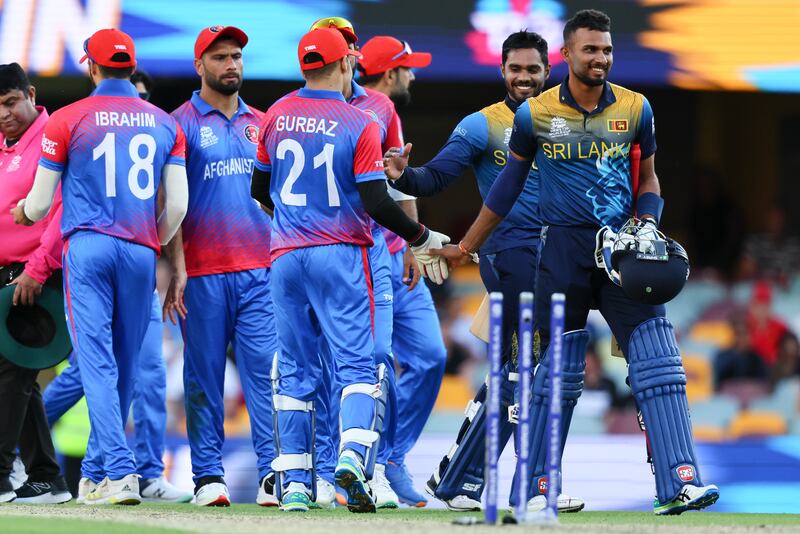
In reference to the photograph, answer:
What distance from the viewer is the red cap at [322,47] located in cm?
681

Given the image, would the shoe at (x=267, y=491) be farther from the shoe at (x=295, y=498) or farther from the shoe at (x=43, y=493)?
the shoe at (x=43, y=493)

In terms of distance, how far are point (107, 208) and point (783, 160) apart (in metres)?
12.1

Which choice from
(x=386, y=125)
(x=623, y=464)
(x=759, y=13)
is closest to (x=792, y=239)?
(x=759, y=13)

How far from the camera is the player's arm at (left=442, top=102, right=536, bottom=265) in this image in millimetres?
6738

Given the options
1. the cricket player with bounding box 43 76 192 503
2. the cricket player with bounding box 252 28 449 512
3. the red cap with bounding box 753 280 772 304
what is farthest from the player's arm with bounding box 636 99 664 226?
the red cap with bounding box 753 280 772 304

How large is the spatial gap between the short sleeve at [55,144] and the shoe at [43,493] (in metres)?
1.87

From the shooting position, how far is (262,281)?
7895 mm

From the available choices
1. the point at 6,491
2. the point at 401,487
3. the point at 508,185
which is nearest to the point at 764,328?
the point at 401,487

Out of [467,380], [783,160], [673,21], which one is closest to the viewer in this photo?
[673,21]

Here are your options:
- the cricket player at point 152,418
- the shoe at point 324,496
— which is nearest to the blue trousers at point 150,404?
the cricket player at point 152,418

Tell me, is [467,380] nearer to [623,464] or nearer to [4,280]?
[623,464]

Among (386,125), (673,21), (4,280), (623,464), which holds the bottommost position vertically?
(623,464)

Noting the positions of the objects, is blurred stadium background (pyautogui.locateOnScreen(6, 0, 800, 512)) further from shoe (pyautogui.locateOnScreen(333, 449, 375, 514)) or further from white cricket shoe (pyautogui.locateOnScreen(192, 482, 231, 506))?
shoe (pyautogui.locateOnScreen(333, 449, 375, 514))

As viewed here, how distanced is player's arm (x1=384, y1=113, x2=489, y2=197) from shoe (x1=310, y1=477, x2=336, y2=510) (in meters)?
1.53
